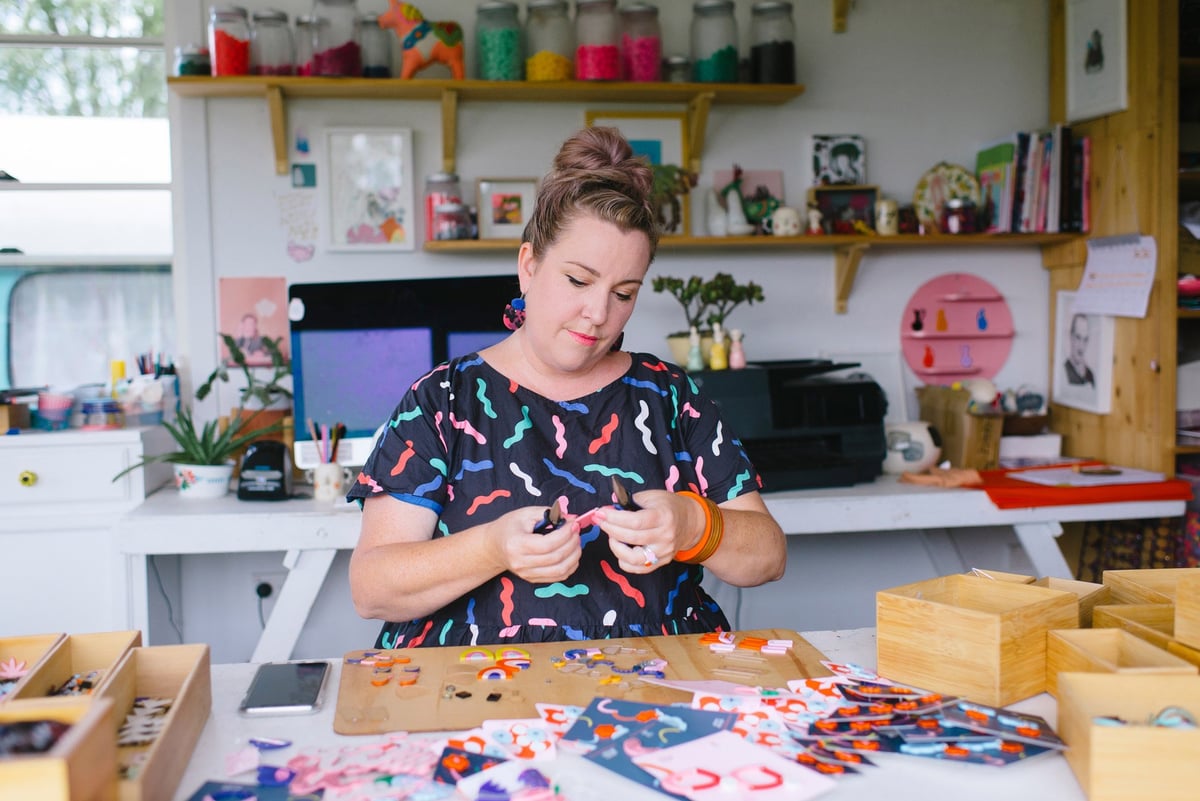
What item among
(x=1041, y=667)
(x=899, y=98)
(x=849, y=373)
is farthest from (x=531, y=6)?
(x=1041, y=667)

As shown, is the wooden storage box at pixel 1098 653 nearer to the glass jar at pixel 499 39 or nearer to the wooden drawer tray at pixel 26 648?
the wooden drawer tray at pixel 26 648

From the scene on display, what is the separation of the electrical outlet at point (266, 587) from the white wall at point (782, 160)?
21mm

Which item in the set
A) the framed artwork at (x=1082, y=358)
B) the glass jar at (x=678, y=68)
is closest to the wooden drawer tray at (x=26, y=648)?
the glass jar at (x=678, y=68)

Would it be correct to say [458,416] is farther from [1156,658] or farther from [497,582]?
[1156,658]

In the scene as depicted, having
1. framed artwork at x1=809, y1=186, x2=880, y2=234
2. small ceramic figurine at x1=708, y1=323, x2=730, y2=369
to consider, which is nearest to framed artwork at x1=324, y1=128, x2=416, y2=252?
small ceramic figurine at x1=708, y1=323, x2=730, y2=369

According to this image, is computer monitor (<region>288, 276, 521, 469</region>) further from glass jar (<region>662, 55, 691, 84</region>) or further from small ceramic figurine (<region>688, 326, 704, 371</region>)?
glass jar (<region>662, 55, 691, 84</region>)

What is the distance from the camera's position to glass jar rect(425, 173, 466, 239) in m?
2.79

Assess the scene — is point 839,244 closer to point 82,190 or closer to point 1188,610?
point 1188,610

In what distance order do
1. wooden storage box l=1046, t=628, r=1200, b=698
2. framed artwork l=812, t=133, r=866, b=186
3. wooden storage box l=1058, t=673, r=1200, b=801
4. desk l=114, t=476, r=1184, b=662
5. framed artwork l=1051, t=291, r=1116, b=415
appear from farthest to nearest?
framed artwork l=812, t=133, r=866, b=186 → framed artwork l=1051, t=291, r=1116, b=415 → desk l=114, t=476, r=1184, b=662 → wooden storage box l=1046, t=628, r=1200, b=698 → wooden storage box l=1058, t=673, r=1200, b=801

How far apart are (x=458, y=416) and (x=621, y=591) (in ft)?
1.13

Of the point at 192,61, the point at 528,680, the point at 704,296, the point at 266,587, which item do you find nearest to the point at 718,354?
the point at 704,296

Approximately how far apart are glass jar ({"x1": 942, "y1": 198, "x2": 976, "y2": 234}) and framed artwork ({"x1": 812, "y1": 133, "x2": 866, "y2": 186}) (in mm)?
261

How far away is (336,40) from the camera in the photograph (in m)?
2.71

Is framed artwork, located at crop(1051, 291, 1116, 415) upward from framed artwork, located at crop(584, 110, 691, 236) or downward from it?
downward
